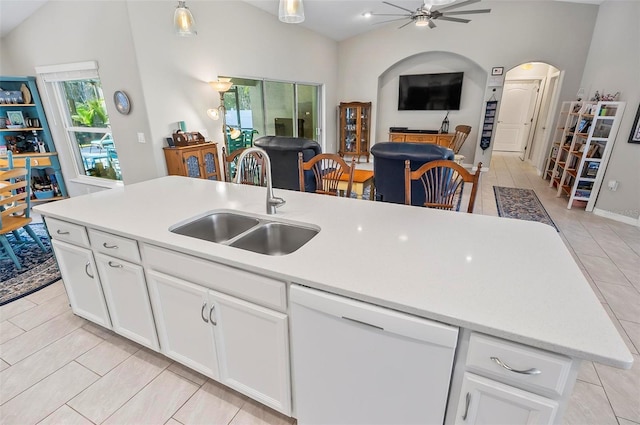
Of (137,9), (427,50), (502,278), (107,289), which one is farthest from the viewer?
(427,50)

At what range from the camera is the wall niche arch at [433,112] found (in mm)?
6867

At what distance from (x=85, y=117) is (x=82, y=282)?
11.3ft

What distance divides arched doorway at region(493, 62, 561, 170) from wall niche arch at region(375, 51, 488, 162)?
38.9 inches

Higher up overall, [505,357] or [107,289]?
[505,357]

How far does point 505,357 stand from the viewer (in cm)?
86

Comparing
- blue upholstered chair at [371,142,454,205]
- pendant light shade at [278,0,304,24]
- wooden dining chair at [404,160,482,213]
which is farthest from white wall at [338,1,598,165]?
pendant light shade at [278,0,304,24]

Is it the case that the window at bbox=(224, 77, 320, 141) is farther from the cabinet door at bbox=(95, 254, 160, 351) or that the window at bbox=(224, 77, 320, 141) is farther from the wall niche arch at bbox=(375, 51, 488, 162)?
the cabinet door at bbox=(95, 254, 160, 351)

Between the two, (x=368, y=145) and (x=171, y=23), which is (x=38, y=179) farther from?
(x=368, y=145)

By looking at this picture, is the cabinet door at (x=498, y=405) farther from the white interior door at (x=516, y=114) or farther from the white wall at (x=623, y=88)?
the white interior door at (x=516, y=114)

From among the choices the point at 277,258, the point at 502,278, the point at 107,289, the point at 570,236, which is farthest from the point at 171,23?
the point at 570,236

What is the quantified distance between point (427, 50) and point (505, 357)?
289 inches

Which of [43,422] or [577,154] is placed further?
[577,154]

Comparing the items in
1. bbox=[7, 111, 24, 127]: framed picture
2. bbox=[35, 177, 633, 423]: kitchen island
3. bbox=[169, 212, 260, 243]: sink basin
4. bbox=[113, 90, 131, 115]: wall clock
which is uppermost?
bbox=[113, 90, 131, 115]: wall clock

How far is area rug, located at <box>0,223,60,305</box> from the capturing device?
8.40ft
